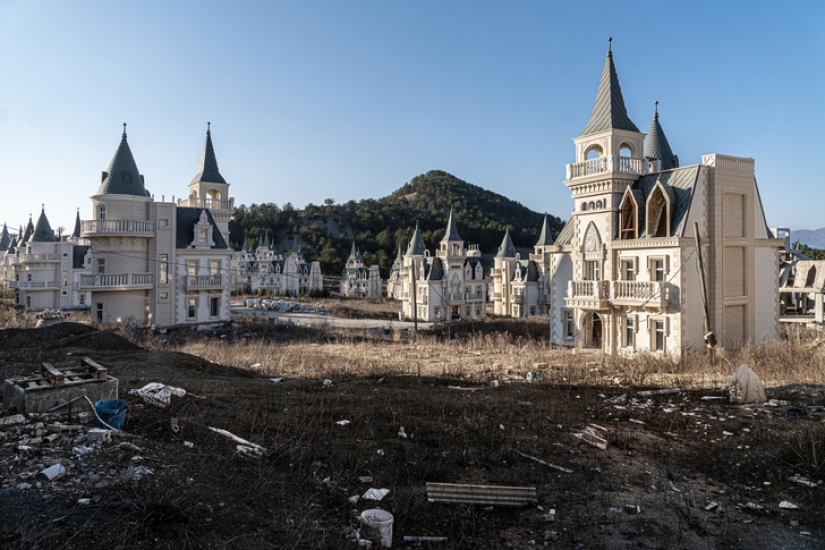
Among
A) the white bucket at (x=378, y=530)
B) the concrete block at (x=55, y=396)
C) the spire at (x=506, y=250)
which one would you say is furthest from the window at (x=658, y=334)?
the spire at (x=506, y=250)

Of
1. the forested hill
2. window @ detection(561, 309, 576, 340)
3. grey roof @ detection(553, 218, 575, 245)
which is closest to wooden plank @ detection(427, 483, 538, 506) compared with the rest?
window @ detection(561, 309, 576, 340)

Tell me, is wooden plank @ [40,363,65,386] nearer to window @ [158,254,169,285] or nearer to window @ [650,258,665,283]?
window @ [650,258,665,283]

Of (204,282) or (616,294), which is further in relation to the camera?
(204,282)

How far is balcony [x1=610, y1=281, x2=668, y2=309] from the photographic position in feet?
73.8

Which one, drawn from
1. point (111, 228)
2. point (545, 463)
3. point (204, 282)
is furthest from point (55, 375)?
point (204, 282)

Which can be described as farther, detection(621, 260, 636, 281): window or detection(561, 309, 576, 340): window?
detection(561, 309, 576, 340): window

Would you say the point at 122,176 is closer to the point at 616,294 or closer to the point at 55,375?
the point at 55,375

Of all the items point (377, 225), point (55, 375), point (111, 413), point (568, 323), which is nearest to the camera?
point (111, 413)

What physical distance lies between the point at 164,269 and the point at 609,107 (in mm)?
29836

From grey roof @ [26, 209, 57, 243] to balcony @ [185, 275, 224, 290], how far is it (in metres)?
27.9

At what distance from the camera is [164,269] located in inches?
1436

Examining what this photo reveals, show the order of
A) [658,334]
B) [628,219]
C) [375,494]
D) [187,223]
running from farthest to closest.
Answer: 1. [187,223]
2. [628,219]
3. [658,334]
4. [375,494]

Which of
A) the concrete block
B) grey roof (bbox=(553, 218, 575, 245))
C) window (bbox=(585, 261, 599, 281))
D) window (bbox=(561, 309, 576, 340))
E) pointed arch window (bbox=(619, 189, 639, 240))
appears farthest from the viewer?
grey roof (bbox=(553, 218, 575, 245))

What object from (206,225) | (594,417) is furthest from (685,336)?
(206,225)
